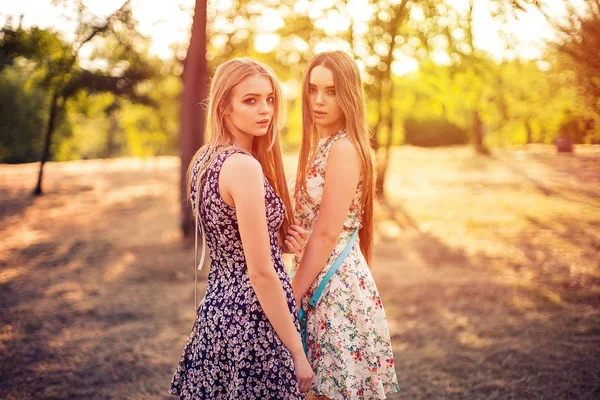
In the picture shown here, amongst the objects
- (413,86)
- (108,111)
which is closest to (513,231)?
(108,111)

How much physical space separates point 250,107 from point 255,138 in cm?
19

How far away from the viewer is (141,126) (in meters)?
28.5

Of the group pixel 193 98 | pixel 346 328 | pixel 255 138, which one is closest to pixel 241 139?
pixel 255 138

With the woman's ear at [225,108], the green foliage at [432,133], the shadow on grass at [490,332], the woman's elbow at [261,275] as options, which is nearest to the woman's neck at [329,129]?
the woman's ear at [225,108]

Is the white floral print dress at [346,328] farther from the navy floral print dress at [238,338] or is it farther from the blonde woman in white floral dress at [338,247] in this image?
the navy floral print dress at [238,338]

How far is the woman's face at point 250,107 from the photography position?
6.27 ft

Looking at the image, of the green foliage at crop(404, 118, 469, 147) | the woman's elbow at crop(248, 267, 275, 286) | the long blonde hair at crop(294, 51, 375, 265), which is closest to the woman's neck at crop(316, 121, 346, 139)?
the long blonde hair at crop(294, 51, 375, 265)

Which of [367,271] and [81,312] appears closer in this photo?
[367,271]

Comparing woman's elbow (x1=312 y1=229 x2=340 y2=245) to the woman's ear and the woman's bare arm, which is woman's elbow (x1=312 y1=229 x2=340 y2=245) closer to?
the woman's bare arm

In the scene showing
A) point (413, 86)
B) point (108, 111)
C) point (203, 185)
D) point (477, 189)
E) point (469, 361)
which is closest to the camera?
point (203, 185)

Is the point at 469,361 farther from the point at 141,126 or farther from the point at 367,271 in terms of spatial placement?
the point at 141,126

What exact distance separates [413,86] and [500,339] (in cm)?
1653

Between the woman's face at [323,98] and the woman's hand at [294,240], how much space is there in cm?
53

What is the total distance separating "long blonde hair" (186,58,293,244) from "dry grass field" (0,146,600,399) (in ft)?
8.12
